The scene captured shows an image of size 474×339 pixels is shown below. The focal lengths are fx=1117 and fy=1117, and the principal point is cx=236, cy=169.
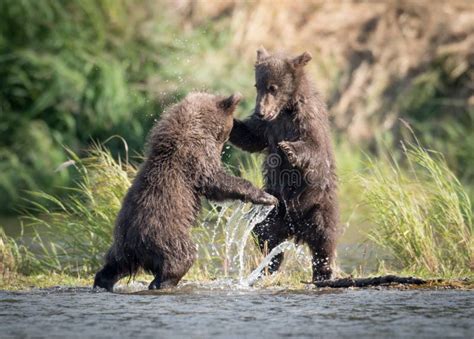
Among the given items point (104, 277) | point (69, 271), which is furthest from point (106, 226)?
point (104, 277)

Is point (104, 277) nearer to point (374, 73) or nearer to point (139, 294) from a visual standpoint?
point (139, 294)

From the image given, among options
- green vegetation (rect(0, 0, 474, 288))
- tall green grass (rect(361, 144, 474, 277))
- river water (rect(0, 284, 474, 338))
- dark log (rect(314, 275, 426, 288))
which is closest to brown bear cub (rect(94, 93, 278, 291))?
river water (rect(0, 284, 474, 338))

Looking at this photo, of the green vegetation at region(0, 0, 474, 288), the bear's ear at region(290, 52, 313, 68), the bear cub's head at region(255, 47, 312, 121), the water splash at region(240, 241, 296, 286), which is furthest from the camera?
the green vegetation at region(0, 0, 474, 288)

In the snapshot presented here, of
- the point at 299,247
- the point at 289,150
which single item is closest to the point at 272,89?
the point at 289,150

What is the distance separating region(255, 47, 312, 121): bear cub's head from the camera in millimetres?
9047

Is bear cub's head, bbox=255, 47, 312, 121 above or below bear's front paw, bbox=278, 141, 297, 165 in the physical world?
above

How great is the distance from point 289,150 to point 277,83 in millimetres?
711

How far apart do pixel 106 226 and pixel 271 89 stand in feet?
6.53

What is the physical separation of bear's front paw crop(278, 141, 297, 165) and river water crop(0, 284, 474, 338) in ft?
3.49

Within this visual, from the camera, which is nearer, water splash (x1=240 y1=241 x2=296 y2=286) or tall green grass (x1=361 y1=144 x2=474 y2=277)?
water splash (x1=240 y1=241 x2=296 y2=286)

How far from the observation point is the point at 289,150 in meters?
8.70

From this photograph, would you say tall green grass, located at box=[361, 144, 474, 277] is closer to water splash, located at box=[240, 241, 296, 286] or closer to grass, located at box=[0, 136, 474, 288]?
grass, located at box=[0, 136, 474, 288]

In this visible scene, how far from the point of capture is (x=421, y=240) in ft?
30.9

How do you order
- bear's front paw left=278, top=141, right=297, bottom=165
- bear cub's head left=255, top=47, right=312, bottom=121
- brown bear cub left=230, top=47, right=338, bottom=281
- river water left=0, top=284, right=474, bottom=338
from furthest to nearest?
bear cub's head left=255, top=47, right=312, bottom=121
brown bear cub left=230, top=47, right=338, bottom=281
bear's front paw left=278, top=141, right=297, bottom=165
river water left=0, top=284, right=474, bottom=338
